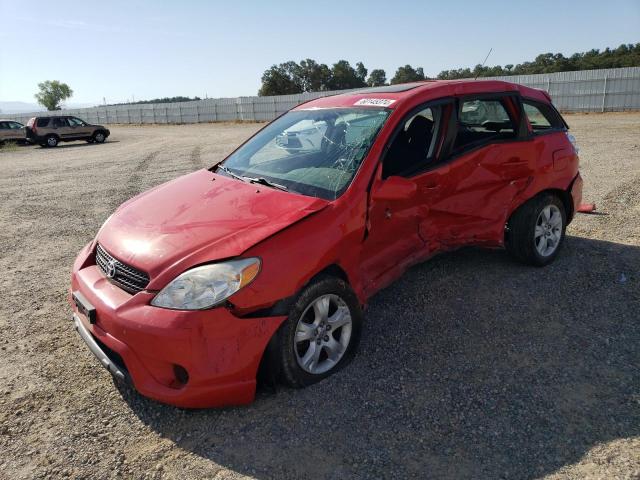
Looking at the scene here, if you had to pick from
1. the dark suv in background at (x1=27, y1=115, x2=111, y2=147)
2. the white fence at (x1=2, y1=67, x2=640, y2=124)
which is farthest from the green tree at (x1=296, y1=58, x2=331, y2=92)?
the dark suv in background at (x1=27, y1=115, x2=111, y2=147)

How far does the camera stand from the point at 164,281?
2.60 metres

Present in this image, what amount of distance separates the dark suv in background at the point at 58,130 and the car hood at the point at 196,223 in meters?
24.0

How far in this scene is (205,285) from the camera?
257cm

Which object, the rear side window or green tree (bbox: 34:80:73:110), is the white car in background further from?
green tree (bbox: 34:80:73:110)

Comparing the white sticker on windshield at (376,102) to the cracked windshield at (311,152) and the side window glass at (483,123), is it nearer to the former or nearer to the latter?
the cracked windshield at (311,152)

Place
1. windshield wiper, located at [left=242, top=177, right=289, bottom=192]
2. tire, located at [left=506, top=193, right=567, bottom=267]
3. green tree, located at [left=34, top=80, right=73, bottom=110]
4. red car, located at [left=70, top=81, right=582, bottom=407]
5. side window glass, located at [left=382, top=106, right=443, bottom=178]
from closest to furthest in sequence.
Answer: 1. red car, located at [left=70, top=81, right=582, bottom=407]
2. windshield wiper, located at [left=242, top=177, right=289, bottom=192]
3. side window glass, located at [left=382, top=106, right=443, bottom=178]
4. tire, located at [left=506, top=193, right=567, bottom=267]
5. green tree, located at [left=34, top=80, right=73, bottom=110]

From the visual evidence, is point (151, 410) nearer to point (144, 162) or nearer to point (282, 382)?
point (282, 382)

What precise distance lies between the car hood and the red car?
0.04 feet

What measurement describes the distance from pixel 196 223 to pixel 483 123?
2883 mm

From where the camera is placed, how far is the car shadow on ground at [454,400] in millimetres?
2451

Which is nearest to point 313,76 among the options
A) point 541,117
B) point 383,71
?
point 383,71

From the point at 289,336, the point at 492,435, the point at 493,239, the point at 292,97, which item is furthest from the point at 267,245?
the point at 292,97

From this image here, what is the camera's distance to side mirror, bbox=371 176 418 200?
3227mm

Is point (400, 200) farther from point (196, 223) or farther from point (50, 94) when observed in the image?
point (50, 94)
